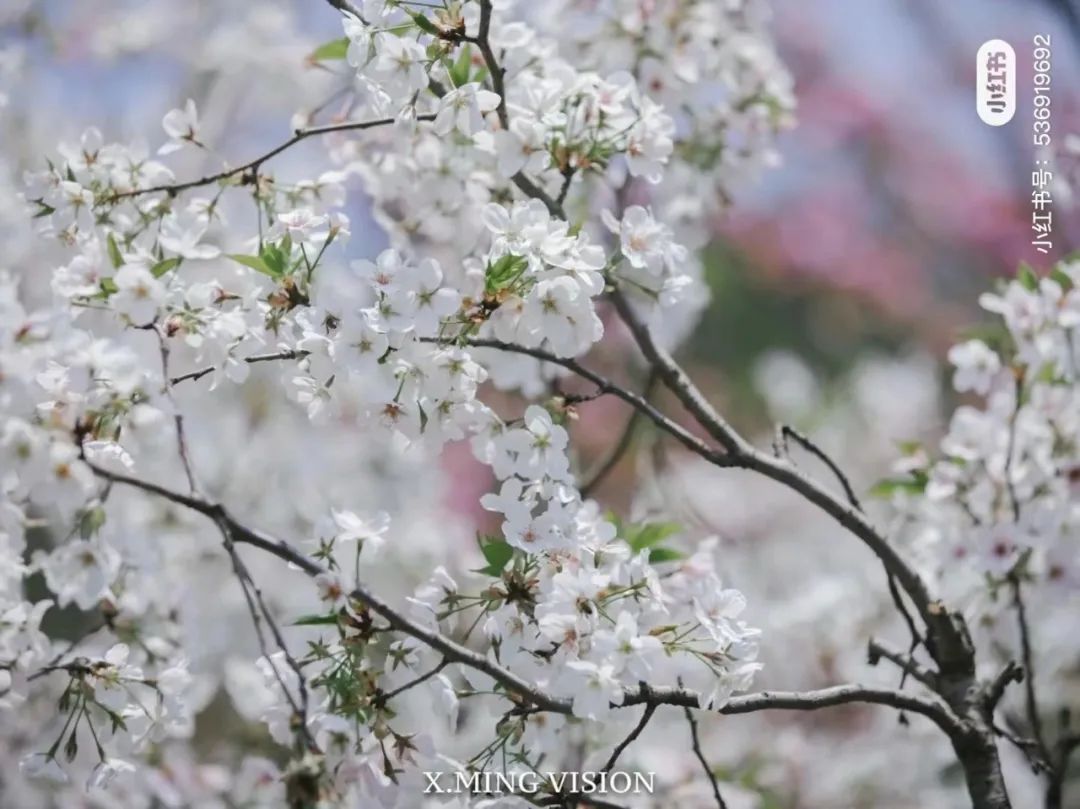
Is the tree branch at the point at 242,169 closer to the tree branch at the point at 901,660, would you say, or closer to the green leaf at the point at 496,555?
the green leaf at the point at 496,555

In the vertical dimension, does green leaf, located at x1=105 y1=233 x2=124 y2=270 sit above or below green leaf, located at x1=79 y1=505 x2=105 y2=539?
above

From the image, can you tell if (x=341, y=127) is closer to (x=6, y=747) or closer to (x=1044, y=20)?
(x=1044, y=20)

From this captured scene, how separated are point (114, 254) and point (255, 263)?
116mm

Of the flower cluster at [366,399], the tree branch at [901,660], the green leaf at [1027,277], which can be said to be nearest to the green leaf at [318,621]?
the flower cluster at [366,399]

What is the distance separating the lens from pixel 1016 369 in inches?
52.9

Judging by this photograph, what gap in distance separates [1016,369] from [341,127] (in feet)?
2.75

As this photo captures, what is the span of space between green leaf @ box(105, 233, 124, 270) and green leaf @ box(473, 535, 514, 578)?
0.36m

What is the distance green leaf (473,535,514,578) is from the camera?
0.89m

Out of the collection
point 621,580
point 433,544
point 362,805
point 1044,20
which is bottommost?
point 362,805

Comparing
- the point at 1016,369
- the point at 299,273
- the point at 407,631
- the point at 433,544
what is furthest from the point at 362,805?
the point at 433,544

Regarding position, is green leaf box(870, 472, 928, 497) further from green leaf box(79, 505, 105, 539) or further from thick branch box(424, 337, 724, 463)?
green leaf box(79, 505, 105, 539)

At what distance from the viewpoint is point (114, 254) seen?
91 centimetres

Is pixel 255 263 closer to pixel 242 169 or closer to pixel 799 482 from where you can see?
pixel 242 169

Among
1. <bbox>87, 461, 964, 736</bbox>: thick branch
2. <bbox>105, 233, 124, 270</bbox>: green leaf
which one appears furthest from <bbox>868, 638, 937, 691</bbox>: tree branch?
<bbox>105, 233, 124, 270</bbox>: green leaf
